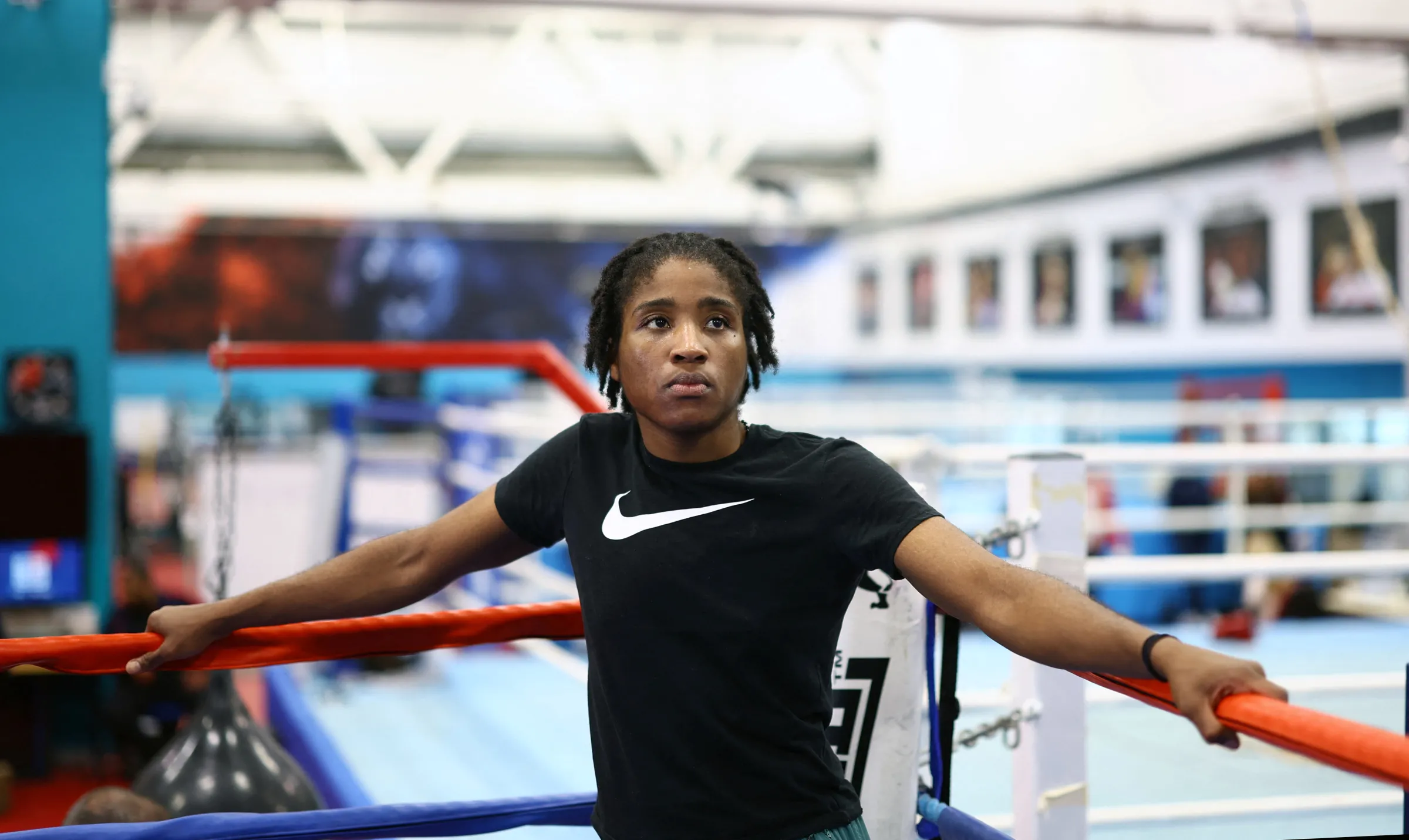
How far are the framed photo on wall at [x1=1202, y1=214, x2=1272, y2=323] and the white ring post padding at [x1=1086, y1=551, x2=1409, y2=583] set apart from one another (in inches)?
228

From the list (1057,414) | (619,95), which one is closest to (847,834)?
(1057,414)

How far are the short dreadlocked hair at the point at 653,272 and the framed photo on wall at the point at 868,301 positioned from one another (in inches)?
536

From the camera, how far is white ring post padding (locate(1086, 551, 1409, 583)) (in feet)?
8.25

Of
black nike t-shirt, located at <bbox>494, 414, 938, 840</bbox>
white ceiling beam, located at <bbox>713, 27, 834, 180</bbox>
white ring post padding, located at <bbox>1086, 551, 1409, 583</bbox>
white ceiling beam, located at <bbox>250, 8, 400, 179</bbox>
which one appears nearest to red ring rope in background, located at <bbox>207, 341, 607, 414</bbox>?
white ring post padding, located at <bbox>1086, 551, 1409, 583</bbox>

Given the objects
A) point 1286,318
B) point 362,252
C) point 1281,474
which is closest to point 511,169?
point 362,252

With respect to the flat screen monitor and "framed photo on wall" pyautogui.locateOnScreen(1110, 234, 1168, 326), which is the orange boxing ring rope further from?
"framed photo on wall" pyautogui.locateOnScreen(1110, 234, 1168, 326)

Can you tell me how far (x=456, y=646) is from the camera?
4.79 feet

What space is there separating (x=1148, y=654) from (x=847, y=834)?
40cm

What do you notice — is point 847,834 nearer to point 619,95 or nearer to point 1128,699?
point 1128,699

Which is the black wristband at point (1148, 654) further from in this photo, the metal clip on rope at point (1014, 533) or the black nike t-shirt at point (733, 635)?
the metal clip on rope at point (1014, 533)

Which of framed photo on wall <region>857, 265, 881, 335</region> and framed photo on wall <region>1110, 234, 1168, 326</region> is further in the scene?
framed photo on wall <region>857, 265, 881, 335</region>

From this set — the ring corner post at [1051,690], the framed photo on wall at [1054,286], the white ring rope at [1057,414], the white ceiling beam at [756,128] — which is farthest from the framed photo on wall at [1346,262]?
the white ceiling beam at [756,128]

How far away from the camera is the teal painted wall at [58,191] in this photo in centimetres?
398

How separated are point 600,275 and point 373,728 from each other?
129 inches
